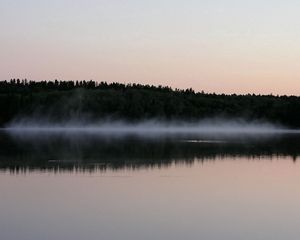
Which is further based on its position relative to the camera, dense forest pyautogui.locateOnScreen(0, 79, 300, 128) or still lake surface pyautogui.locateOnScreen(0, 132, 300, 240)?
dense forest pyautogui.locateOnScreen(0, 79, 300, 128)

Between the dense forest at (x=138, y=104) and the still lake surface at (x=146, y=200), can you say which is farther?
the dense forest at (x=138, y=104)

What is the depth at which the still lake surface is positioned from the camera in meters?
8.81

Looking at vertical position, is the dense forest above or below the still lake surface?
above

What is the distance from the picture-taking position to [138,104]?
331ft

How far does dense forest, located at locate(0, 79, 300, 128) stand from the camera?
315 feet

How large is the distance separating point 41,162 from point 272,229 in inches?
443

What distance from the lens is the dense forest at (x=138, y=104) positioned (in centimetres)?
9612

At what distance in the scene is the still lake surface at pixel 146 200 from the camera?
881cm

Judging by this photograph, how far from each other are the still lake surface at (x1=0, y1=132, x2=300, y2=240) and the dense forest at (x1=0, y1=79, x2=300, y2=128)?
247 feet

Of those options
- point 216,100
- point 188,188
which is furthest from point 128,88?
point 188,188

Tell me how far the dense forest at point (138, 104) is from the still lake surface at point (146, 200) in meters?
75.3

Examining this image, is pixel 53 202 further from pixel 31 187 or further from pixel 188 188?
pixel 188 188

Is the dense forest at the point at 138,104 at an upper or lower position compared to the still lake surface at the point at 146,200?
upper

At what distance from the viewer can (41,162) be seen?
62.7ft
